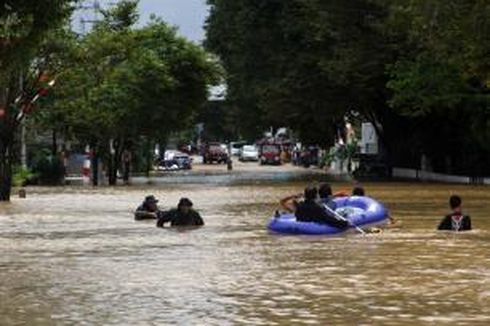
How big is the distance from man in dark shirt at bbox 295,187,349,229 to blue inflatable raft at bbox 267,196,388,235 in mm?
99

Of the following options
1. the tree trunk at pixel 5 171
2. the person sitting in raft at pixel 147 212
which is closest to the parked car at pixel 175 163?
the tree trunk at pixel 5 171

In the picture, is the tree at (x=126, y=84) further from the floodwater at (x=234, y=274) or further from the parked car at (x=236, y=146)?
the parked car at (x=236, y=146)

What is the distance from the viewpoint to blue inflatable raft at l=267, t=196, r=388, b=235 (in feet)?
71.5

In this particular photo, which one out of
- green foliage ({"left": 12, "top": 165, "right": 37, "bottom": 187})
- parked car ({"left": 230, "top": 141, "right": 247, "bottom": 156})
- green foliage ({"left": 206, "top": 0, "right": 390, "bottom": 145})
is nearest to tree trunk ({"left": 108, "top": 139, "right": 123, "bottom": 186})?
green foliage ({"left": 12, "top": 165, "right": 37, "bottom": 187})

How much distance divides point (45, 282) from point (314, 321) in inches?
189

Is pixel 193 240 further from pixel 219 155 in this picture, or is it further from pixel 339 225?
pixel 219 155

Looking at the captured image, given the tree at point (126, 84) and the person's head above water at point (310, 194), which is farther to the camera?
the tree at point (126, 84)

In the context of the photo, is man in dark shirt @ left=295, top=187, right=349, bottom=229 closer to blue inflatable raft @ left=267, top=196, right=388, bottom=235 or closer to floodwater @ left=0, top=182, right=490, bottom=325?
blue inflatable raft @ left=267, top=196, right=388, bottom=235

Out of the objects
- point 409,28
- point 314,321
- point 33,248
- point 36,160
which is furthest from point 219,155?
point 314,321

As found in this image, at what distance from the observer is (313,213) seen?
71.9 ft

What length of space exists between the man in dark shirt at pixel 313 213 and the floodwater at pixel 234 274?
0.44 metres

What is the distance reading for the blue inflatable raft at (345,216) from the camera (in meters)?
21.8

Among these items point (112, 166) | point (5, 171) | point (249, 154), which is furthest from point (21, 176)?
point (249, 154)

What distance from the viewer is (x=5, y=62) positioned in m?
20.7
